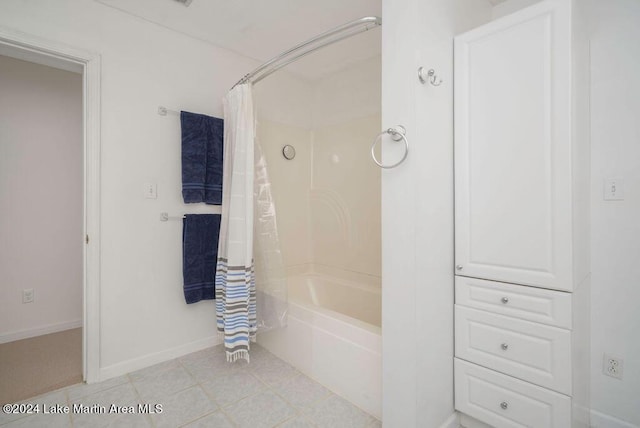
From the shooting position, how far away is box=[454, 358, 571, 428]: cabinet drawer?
4.11 feet

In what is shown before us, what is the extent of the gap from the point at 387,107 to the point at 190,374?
2090 millimetres

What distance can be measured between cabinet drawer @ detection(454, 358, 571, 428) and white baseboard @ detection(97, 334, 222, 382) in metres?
1.85

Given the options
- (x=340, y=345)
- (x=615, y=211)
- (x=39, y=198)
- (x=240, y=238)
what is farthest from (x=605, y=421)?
(x=39, y=198)

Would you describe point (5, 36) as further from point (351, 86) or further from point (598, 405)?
point (598, 405)

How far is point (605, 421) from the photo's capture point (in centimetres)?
149

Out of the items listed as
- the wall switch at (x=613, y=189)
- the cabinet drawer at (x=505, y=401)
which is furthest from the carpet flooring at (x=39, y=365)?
the wall switch at (x=613, y=189)

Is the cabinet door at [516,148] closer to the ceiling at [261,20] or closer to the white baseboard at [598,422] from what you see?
the white baseboard at [598,422]

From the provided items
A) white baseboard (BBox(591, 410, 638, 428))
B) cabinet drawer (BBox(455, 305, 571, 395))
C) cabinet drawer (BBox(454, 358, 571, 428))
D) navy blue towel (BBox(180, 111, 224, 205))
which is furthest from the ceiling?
white baseboard (BBox(591, 410, 638, 428))

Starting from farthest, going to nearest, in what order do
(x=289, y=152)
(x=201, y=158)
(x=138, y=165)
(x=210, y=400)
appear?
1. (x=289, y=152)
2. (x=201, y=158)
3. (x=138, y=165)
4. (x=210, y=400)

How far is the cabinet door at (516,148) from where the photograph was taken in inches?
48.9

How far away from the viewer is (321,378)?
194cm

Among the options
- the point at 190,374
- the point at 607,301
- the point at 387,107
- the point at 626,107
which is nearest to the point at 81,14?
the point at 387,107

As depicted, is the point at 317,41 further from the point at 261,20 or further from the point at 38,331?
the point at 38,331

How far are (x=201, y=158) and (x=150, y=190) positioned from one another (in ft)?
1.39
